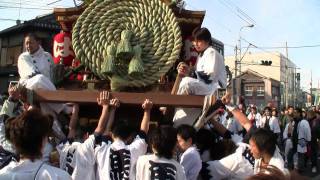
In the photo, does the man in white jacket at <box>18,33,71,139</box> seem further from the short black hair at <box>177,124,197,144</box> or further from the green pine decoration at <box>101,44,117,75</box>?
the short black hair at <box>177,124,197,144</box>

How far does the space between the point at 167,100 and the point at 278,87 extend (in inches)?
1998

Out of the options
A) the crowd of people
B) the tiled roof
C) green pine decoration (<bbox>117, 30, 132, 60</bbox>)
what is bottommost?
the crowd of people

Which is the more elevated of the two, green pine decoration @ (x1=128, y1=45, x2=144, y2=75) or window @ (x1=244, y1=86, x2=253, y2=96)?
window @ (x1=244, y1=86, x2=253, y2=96)

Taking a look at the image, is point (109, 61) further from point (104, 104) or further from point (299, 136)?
point (299, 136)

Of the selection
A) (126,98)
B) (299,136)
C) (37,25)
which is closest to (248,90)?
(37,25)

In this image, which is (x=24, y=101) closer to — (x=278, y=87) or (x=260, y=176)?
(x=260, y=176)

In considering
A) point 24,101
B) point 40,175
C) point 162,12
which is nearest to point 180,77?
point 162,12

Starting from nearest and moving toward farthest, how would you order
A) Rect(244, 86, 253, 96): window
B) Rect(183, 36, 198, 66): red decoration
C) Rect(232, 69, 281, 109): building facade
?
Rect(183, 36, 198, 66): red decoration, Rect(232, 69, 281, 109): building facade, Rect(244, 86, 253, 96): window

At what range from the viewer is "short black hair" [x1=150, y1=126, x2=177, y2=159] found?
9.21 feet

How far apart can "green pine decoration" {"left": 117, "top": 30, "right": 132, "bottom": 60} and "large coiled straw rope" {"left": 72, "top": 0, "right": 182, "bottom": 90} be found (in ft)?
0.05

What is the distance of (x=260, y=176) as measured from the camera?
55.9 inches

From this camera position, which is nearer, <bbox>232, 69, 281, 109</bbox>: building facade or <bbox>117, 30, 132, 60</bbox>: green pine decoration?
<bbox>117, 30, 132, 60</bbox>: green pine decoration

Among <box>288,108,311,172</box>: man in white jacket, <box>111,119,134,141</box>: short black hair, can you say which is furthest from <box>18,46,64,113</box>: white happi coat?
<box>288,108,311,172</box>: man in white jacket

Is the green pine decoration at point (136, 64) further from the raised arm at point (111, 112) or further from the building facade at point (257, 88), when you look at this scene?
the building facade at point (257, 88)
